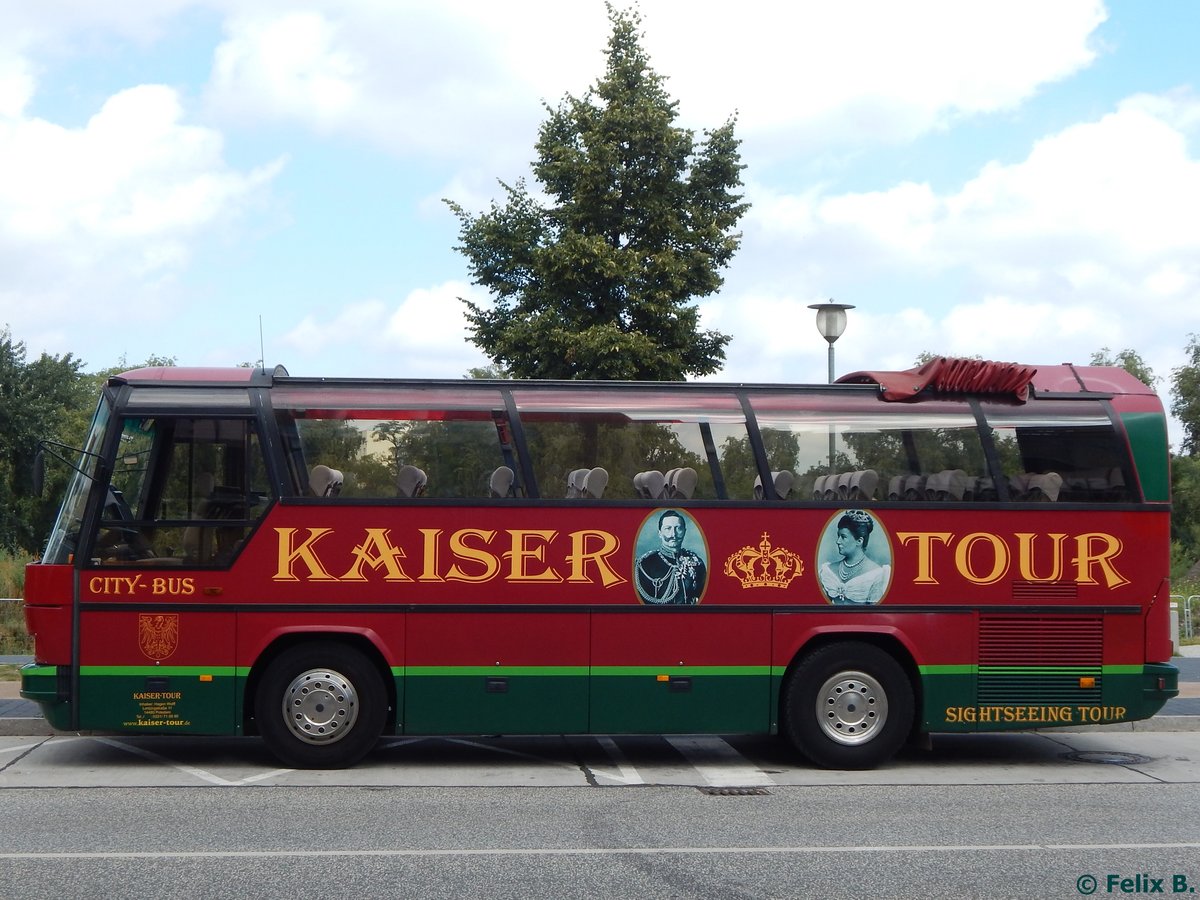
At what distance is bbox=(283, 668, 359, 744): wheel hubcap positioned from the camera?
10484 millimetres

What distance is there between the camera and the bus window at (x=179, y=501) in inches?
410

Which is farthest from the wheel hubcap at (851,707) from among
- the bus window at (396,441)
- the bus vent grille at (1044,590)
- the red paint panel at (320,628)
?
the red paint panel at (320,628)

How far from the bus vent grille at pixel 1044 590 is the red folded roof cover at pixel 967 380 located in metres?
1.50

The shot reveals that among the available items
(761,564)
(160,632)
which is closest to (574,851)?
(761,564)

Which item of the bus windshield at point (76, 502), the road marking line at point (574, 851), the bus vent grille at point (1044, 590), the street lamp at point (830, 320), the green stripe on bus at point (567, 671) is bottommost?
the road marking line at point (574, 851)

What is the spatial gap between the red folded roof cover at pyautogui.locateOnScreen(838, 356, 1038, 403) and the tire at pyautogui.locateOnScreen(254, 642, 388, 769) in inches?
186

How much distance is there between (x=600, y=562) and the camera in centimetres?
1063

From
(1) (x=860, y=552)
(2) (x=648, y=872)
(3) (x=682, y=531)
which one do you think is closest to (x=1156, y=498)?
(1) (x=860, y=552)

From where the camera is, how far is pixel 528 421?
10.7 metres

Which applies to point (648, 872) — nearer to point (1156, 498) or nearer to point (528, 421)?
point (528, 421)

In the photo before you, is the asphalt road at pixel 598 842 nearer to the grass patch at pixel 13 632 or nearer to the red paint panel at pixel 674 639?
the red paint panel at pixel 674 639

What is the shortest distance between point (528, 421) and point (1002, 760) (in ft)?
16.2

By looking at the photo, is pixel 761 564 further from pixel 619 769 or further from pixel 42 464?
pixel 42 464

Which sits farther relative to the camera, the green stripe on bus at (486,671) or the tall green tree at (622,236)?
the tall green tree at (622,236)
